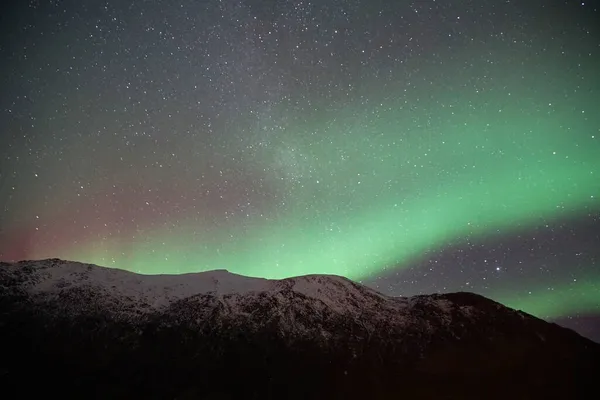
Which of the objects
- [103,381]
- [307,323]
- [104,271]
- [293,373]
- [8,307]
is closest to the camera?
[103,381]

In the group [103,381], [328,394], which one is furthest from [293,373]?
[103,381]

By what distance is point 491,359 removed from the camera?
135 ft

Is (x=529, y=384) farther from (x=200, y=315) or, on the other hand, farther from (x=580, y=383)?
(x=200, y=315)

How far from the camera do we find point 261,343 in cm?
4481

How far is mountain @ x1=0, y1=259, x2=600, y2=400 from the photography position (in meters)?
36.6

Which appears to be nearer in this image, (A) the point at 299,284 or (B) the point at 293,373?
(B) the point at 293,373

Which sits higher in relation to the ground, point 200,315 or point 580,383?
point 200,315

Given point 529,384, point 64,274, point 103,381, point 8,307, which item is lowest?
point 103,381

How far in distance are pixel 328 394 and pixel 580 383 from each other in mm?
25172

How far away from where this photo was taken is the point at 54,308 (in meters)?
44.3

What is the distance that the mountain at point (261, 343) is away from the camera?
36562 mm

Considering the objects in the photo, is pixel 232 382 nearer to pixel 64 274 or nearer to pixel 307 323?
pixel 307 323

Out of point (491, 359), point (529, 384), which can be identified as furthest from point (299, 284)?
point (529, 384)

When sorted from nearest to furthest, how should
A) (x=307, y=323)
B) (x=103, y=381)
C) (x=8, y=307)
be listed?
(x=103, y=381) < (x=8, y=307) < (x=307, y=323)
